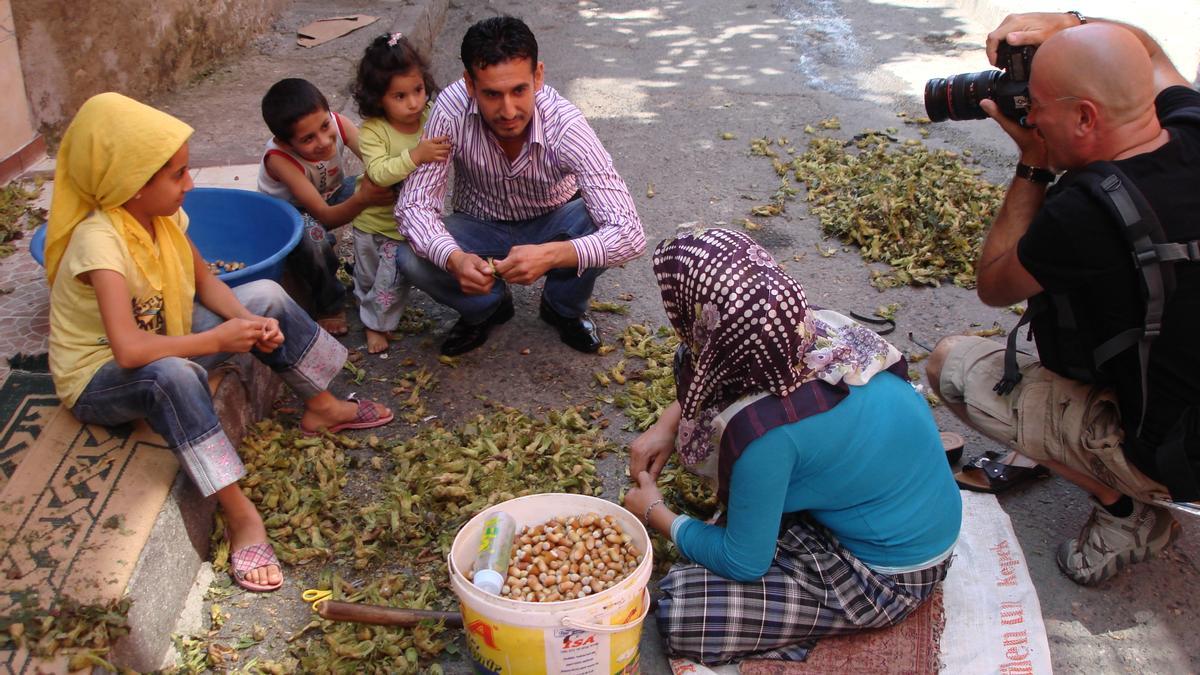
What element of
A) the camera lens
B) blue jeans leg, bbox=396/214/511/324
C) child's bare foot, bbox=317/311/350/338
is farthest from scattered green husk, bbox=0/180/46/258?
the camera lens

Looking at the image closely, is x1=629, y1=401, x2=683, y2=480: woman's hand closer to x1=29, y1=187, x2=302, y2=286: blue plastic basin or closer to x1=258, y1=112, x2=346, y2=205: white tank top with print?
x1=29, y1=187, x2=302, y2=286: blue plastic basin

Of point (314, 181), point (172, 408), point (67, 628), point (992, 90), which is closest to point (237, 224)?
point (314, 181)

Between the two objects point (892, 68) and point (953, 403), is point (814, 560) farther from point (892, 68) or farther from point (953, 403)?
point (892, 68)

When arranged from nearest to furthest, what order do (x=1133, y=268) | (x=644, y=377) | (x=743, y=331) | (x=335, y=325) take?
(x=743, y=331)
(x=1133, y=268)
(x=644, y=377)
(x=335, y=325)

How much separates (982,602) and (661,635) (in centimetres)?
92

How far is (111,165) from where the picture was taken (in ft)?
8.07

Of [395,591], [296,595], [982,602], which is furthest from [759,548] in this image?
[296,595]

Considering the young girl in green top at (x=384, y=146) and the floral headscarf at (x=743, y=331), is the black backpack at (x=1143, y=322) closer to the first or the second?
the floral headscarf at (x=743, y=331)

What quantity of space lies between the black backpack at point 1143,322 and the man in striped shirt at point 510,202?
1.47m

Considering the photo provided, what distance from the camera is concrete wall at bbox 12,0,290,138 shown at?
4574mm

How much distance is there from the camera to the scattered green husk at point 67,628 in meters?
2.13

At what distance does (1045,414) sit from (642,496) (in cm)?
121

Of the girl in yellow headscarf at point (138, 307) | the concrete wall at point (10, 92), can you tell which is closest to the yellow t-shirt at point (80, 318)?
the girl in yellow headscarf at point (138, 307)

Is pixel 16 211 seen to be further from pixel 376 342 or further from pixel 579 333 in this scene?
pixel 579 333
